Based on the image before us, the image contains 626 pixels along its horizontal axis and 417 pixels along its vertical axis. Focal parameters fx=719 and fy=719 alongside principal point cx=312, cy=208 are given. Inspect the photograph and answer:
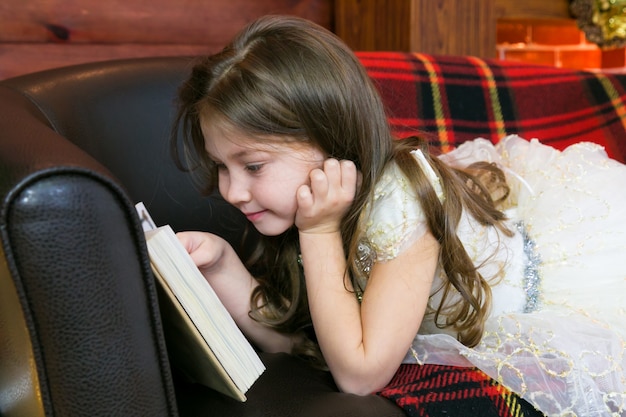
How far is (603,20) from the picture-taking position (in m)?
2.05

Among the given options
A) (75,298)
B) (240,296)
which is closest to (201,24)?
(240,296)

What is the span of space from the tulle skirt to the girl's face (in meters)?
0.27

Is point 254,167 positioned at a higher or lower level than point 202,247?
higher

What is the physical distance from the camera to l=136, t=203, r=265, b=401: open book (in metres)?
0.72

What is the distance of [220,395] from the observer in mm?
810

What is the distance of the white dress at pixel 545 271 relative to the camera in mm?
867

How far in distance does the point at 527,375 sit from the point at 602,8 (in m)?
1.51

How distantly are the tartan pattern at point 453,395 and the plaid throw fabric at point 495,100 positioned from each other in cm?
69

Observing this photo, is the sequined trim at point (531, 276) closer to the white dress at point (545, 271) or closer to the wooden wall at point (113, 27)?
the white dress at point (545, 271)

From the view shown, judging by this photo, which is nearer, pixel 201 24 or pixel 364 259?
pixel 364 259

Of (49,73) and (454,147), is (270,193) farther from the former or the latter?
(454,147)

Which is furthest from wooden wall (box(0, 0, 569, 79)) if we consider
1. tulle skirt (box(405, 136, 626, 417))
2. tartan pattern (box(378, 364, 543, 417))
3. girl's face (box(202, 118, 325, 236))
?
tartan pattern (box(378, 364, 543, 417))

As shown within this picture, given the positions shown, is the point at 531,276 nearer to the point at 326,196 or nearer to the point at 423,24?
the point at 326,196

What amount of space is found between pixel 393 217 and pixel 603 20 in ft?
4.70
